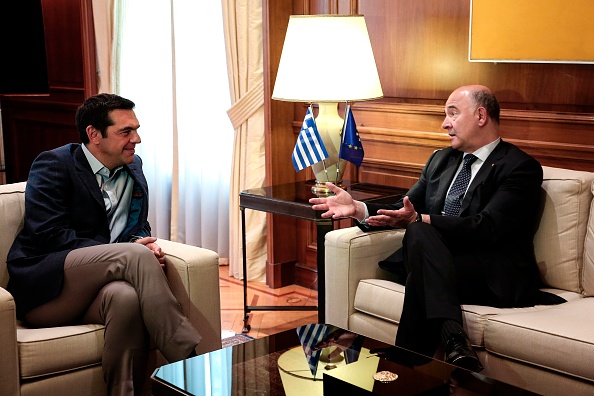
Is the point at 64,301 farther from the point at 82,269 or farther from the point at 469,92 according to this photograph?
the point at 469,92

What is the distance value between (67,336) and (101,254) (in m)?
0.31

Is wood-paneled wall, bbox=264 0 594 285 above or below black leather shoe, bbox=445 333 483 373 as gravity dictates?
above

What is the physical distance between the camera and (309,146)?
365 cm

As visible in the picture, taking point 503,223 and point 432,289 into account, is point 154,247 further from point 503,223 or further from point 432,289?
point 503,223

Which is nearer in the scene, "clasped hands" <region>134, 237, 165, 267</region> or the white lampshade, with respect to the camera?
"clasped hands" <region>134, 237, 165, 267</region>

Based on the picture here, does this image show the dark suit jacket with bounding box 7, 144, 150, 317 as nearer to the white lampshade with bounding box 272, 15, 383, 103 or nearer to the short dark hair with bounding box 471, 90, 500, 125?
the white lampshade with bounding box 272, 15, 383, 103

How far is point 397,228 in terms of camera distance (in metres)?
3.33

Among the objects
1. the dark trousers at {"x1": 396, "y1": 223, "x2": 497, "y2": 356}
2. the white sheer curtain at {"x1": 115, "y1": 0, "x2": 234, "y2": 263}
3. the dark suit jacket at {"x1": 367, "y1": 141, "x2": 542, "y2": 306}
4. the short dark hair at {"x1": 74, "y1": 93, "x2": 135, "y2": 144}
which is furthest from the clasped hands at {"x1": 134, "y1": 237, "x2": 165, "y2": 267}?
the white sheer curtain at {"x1": 115, "y1": 0, "x2": 234, "y2": 263}

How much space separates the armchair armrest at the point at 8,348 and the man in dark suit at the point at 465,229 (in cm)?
123

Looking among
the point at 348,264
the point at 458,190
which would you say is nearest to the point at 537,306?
the point at 458,190

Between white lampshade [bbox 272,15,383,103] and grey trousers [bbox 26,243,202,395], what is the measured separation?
3.73ft

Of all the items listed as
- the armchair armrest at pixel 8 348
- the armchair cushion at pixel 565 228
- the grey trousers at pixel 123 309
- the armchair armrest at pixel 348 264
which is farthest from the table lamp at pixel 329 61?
the armchair armrest at pixel 8 348

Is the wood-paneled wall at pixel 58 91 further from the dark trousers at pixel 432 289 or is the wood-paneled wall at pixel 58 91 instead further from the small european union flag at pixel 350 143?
the dark trousers at pixel 432 289

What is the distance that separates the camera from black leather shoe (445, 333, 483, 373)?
2604 mm
